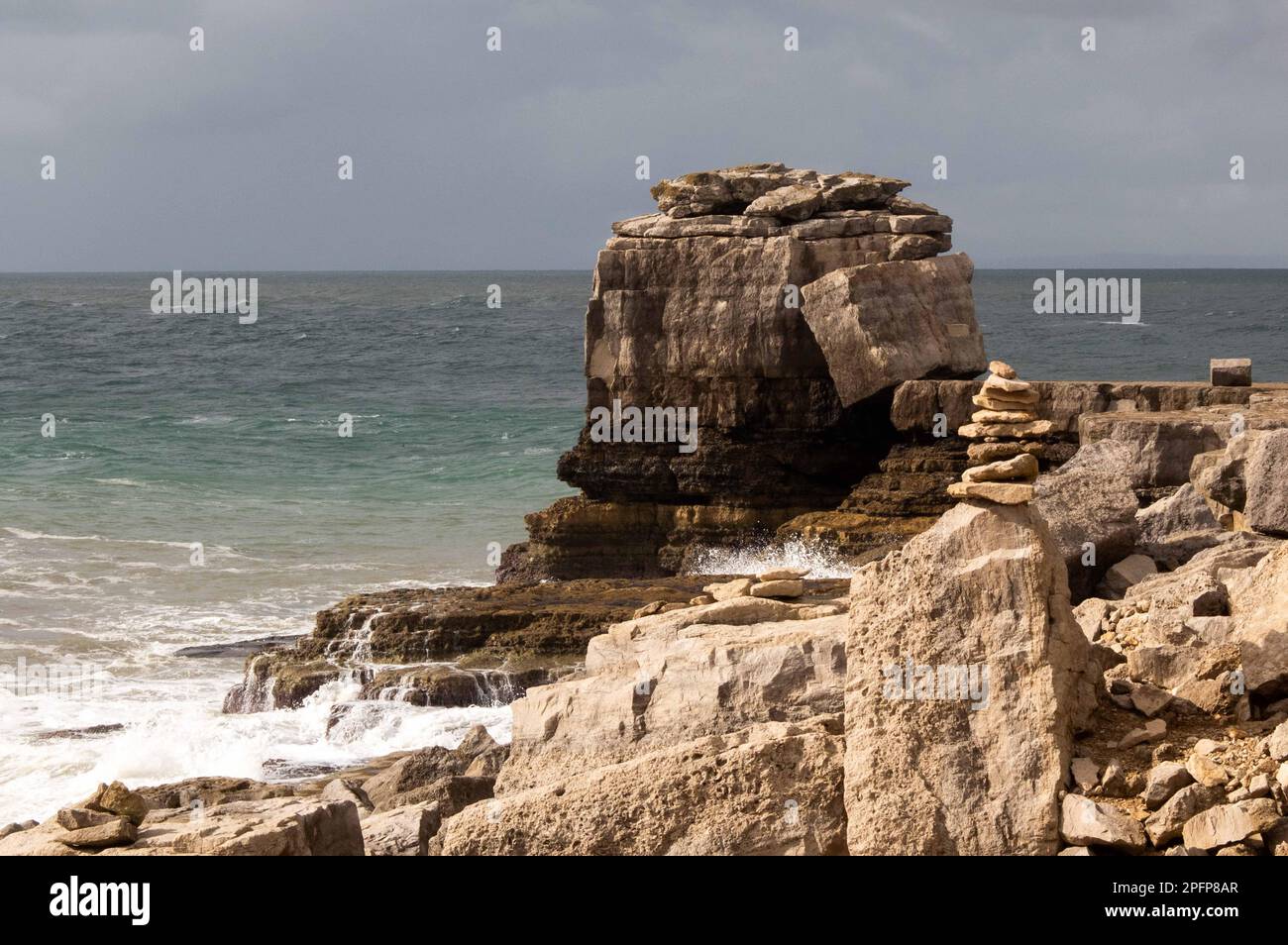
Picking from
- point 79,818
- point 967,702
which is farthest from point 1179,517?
point 79,818

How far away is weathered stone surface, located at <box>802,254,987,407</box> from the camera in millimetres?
21469

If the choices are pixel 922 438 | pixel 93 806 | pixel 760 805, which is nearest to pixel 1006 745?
pixel 760 805

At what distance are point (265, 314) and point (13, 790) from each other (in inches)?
3226

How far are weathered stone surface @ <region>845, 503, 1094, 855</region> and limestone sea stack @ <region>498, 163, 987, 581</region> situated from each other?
13820mm

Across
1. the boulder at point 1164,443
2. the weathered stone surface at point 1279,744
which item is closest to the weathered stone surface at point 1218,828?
the weathered stone surface at point 1279,744

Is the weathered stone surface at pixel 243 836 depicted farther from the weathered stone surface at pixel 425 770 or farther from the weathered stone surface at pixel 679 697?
the weathered stone surface at pixel 425 770

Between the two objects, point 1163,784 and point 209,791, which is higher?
point 1163,784

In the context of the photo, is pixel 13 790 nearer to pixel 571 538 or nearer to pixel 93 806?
pixel 93 806

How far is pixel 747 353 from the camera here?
877 inches

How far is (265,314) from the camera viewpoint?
9369 centimetres

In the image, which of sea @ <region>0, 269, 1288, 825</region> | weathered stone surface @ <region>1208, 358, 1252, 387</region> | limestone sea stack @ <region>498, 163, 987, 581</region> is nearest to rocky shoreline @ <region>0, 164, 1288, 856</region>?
sea @ <region>0, 269, 1288, 825</region>

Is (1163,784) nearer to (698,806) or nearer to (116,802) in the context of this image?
(698,806)

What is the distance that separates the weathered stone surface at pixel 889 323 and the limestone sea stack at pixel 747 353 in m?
0.02

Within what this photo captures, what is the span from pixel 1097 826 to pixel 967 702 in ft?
2.59
